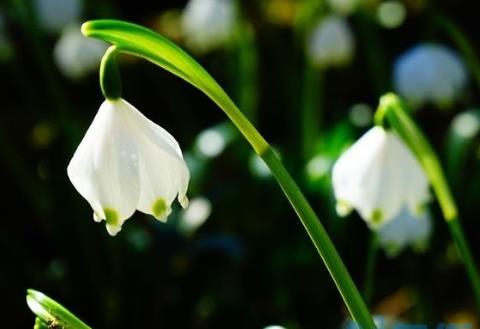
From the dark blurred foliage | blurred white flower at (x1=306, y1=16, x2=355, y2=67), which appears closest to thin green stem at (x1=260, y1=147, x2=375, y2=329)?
the dark blurred foliage

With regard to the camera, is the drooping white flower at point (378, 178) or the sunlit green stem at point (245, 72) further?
the sunlit green stem at point (245, 72)

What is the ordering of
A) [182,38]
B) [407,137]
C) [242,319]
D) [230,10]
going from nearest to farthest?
1. [407,137]
2. [242,319]
3. [230,10]
4. [182,38]

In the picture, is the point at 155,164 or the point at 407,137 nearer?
the point at 155,164

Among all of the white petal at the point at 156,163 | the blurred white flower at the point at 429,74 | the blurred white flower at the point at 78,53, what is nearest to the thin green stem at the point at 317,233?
the white petal at the point at 156,163

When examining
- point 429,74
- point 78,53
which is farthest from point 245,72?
point 429,74

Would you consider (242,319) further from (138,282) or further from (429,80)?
(429,80)

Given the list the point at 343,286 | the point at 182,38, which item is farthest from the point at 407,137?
the point at 182,38

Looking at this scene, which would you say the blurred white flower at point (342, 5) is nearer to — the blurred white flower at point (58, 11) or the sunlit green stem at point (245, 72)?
the sunlit green stem at point (245, 72)

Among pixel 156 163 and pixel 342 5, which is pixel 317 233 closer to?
pixel 156 163
